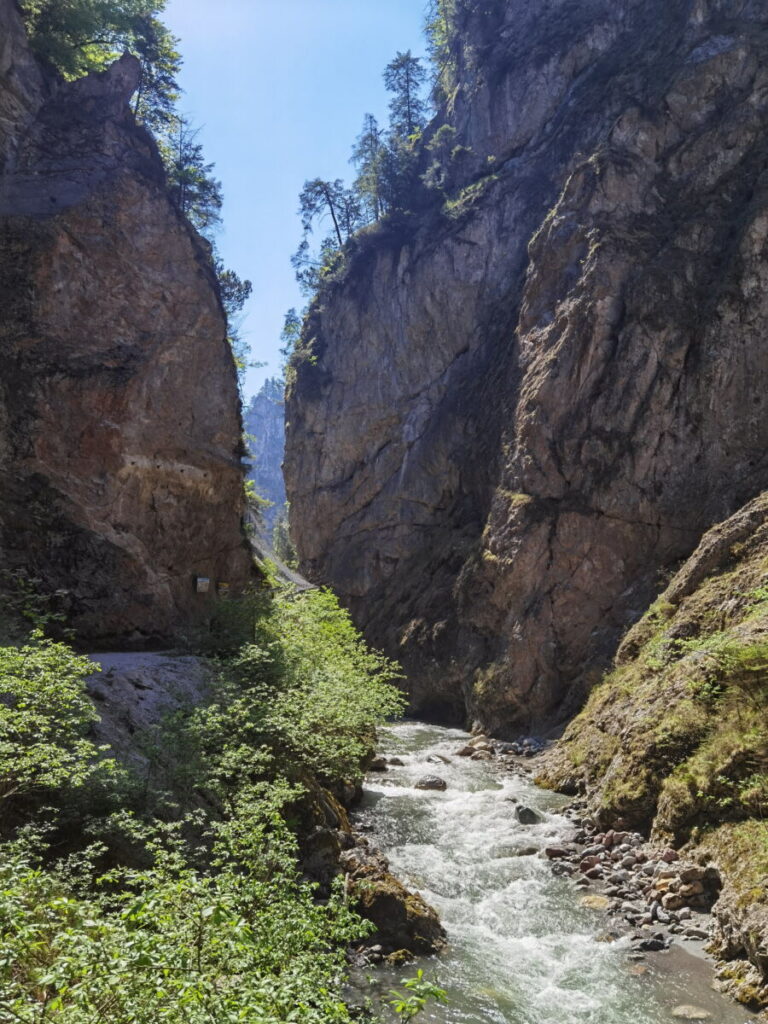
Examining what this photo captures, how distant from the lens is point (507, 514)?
92.4 feet

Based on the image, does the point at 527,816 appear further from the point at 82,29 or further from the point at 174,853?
the point at 82,29

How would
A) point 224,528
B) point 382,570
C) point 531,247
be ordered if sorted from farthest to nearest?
point 382,570 < point 531,247 < point 224,528

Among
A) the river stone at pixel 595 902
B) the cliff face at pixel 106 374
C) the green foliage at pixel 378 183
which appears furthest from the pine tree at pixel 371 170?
the river stone at pixel 595 902

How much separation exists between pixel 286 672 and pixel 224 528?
25.3 feet

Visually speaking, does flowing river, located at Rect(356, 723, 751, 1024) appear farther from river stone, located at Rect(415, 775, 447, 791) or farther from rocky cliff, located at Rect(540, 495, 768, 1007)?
rocky cliff, located at Rect(540, 495, 768, 1007)

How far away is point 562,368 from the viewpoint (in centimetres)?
2786

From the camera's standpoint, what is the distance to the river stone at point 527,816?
1434 centimetres

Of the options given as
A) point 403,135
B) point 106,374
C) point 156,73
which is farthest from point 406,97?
point 106,374

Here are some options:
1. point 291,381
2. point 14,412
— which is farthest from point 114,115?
point 291,381

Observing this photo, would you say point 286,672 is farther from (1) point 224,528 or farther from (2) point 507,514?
(2) point 507,514

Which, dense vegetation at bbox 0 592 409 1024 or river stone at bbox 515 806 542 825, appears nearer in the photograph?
dense vegetation at bbox 0 592 409 1024

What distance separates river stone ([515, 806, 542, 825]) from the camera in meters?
14.3

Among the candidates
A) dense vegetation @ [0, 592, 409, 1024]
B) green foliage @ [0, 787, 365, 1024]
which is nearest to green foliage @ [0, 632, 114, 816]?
dense vegetation @ [0, 592, 409, 1024]

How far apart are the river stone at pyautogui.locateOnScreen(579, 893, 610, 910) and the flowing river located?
0.15 m
